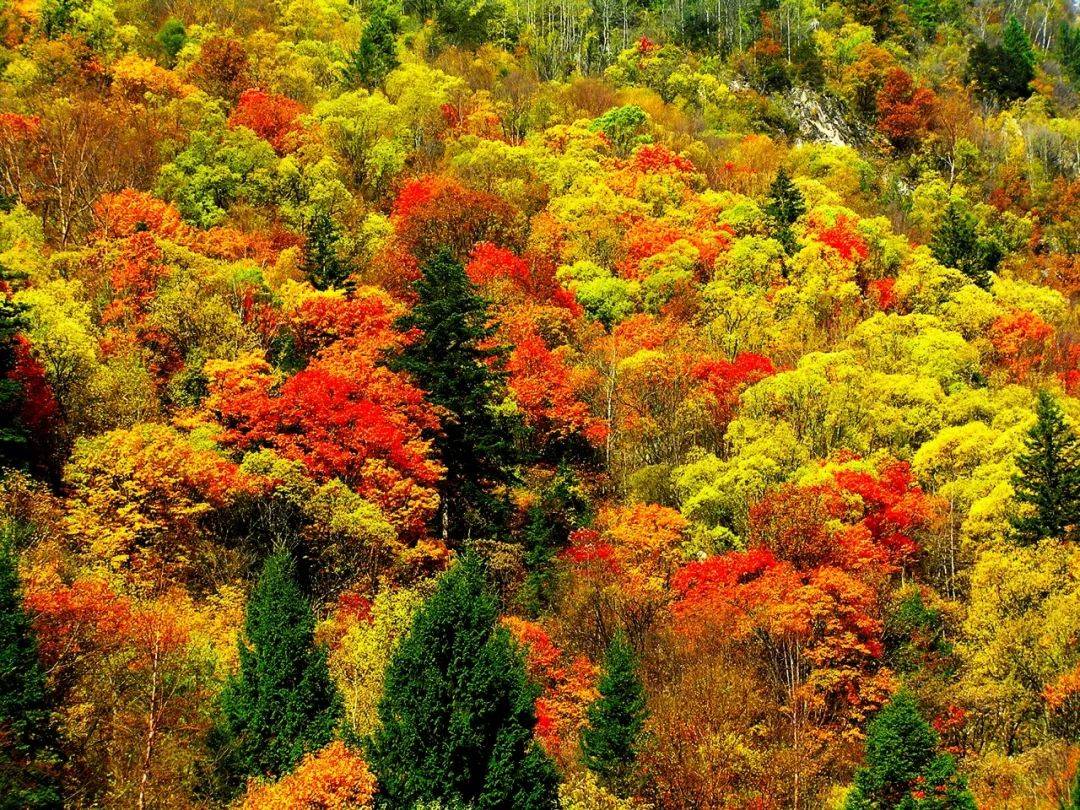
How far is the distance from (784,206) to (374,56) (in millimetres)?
35422

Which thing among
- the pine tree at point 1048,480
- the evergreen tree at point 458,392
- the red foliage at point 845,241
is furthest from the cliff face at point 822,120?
the evergreen tree at point 458,392

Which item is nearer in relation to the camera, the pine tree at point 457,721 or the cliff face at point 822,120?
the pine tree at point 457,721

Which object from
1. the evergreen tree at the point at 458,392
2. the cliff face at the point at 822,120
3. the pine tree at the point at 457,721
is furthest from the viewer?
the cliff face at the point at 822,120

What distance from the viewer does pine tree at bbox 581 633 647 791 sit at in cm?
3045

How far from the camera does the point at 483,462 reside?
141 ft

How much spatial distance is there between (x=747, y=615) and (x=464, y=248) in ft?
97.5

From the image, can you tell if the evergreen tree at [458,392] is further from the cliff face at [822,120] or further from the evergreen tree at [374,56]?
the cliff face at [822,120]

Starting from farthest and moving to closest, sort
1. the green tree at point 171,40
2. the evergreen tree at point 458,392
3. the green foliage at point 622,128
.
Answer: the green foliage at point 622,128 → the green tree at point 171,40 → the evergreen tree at point 458,392

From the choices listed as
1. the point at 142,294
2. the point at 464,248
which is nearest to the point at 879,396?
the point at 464,248

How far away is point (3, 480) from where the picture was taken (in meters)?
31.9

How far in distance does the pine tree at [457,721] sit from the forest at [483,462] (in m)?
0.11

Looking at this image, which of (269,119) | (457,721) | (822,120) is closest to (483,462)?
(457,721)

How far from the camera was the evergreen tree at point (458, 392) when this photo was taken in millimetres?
41500

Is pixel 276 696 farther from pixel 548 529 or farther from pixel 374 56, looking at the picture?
pixel 374 56
